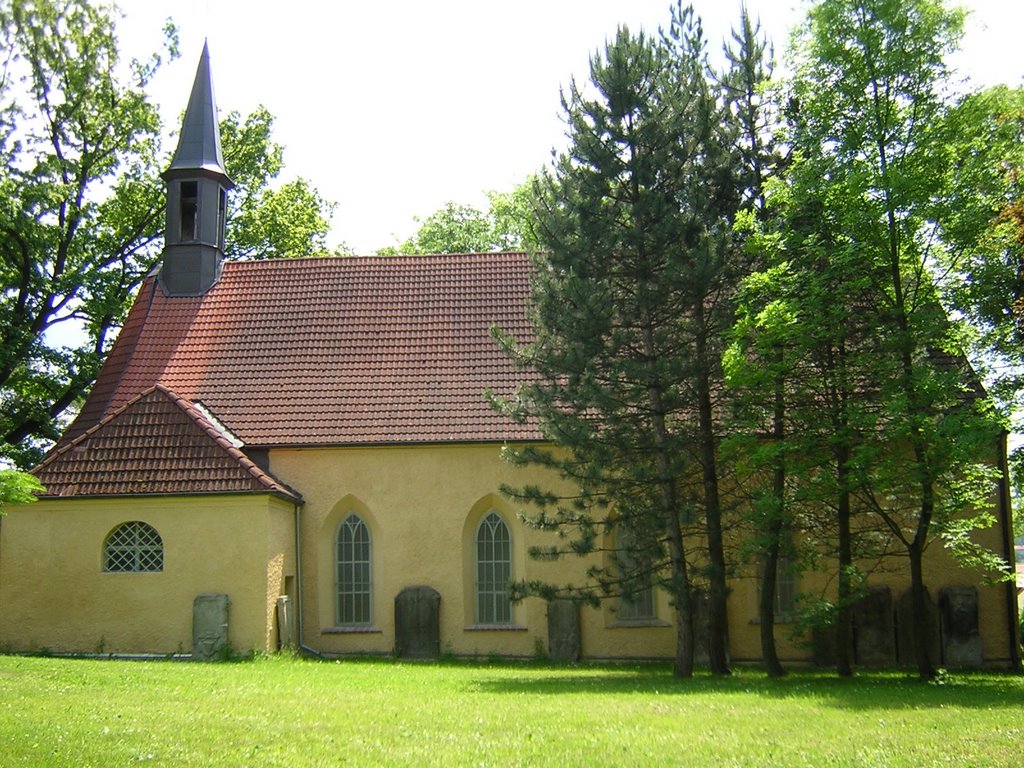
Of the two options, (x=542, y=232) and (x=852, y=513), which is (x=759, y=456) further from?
(x=542, y=232)

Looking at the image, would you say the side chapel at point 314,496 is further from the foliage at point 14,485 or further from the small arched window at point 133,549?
the foliage at point 14,485

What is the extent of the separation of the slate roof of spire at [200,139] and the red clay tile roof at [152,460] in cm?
732

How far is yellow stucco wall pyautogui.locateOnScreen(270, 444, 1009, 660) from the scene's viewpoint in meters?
Result: 21.1

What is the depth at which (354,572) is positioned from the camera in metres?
21.7

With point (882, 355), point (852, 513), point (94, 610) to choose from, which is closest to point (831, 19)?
point (882, 355)

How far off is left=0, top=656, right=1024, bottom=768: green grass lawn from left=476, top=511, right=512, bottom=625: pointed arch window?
4693mm

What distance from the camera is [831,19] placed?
16.3 meters

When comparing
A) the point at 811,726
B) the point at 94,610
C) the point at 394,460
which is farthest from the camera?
the point at 394,460

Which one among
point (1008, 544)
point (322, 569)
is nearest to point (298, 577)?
point (322, 569)

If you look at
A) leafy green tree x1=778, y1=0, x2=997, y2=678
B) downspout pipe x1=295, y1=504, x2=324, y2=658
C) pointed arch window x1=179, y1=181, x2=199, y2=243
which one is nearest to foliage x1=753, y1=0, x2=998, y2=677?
leafy green tree x1=778, y1=0, x2=997, y2=678

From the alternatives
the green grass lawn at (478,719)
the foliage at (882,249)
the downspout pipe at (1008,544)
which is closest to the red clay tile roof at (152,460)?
the green grass lawn at (478,719)

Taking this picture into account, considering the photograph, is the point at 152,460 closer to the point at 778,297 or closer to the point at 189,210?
the point at 189,210

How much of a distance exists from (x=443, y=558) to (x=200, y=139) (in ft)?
38.8

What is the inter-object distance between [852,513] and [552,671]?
5564 mm
